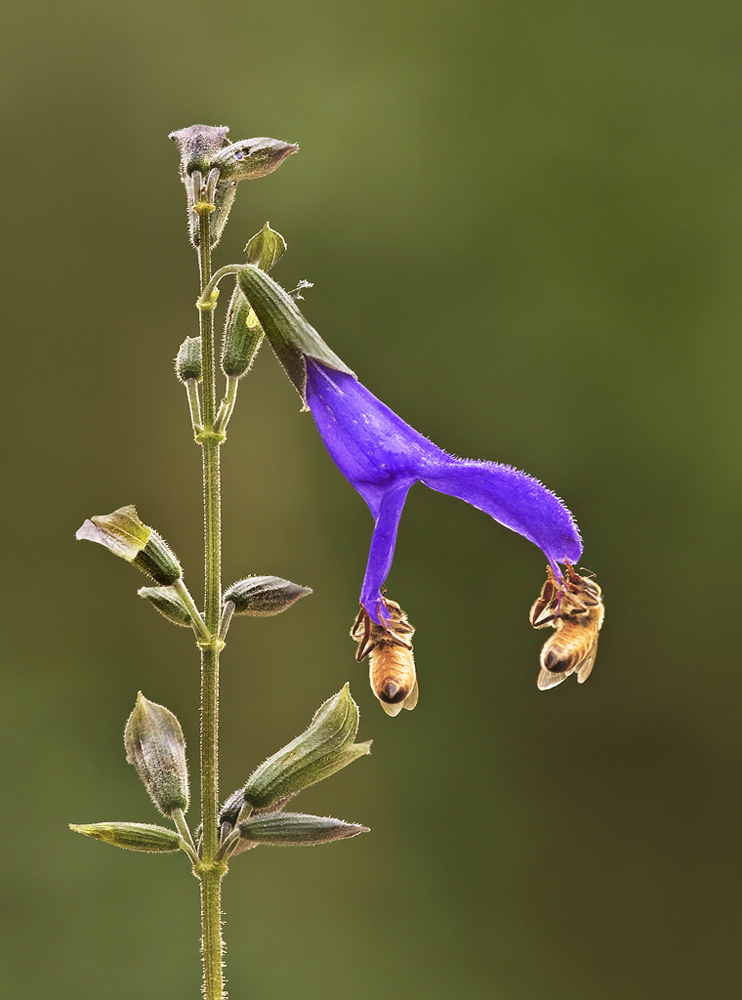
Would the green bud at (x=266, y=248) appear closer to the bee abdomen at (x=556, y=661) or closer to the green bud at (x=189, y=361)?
the green bud at (x=189, y=361)

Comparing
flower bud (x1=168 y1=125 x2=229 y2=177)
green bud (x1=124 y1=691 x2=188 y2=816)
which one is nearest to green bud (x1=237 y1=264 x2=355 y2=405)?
flower bud (x1=168 y1=125 x2=229 y2=177)

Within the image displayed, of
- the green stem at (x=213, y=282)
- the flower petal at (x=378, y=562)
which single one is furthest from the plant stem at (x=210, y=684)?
the flower petal at (x=378, y=562)

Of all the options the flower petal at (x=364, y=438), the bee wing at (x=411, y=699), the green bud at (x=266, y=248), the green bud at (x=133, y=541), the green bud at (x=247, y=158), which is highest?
the green bud at (x=247, y=158)

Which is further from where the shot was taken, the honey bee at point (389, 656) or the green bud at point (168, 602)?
the green bud at point (168, 602)

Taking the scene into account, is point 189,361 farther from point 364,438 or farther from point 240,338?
point 364,438

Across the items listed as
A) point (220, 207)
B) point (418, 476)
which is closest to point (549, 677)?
point (418, 476)
